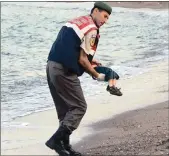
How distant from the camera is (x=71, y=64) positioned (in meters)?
5.82

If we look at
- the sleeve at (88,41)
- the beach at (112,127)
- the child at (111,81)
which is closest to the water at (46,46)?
the beach at (112,127)

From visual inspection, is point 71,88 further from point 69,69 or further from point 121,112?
point 121,112

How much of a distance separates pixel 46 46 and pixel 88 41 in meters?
14.8

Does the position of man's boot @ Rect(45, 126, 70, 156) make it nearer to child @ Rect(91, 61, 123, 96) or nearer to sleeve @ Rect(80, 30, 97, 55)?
child @ Rect(91, 61, 123, 96)

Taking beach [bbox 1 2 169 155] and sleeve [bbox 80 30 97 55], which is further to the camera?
beach [bbox 1 2 169 155]

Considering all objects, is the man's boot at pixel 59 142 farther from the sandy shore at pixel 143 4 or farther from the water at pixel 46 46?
the sandy shore at pixel 143 4

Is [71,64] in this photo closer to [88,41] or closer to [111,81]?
[88,41]

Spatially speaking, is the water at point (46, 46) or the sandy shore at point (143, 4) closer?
the water at point (46, 46)

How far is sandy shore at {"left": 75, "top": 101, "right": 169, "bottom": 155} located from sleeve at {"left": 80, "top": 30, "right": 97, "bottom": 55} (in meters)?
1.43

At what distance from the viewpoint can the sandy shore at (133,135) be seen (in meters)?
6.72

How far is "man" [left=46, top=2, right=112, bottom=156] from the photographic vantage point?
→ 5738 mm

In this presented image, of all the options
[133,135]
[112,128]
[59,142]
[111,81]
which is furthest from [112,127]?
[111,81]

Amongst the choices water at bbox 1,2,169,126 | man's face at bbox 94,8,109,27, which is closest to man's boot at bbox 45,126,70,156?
man's face at bbox 94,8,109,27

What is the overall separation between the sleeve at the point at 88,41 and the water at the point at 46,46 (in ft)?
12.1
